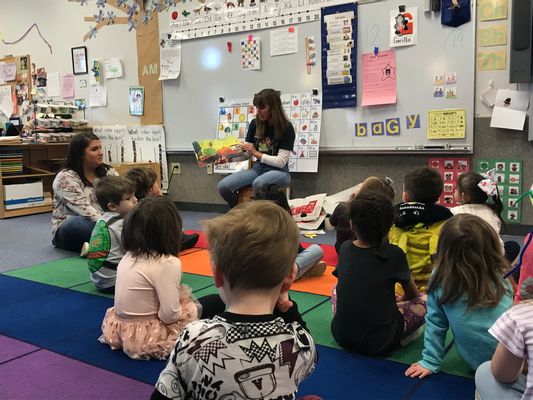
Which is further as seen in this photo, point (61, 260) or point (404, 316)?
point (61, 260)

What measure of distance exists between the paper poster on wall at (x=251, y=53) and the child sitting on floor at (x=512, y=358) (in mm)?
3966

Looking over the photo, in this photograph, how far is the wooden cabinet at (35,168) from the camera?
5.41 meters

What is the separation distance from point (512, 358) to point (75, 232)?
10.2 feet

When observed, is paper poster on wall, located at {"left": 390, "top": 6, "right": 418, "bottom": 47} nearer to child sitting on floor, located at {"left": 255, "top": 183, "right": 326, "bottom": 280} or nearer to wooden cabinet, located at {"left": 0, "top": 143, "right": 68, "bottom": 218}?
child sitting on floor, located at {"left": 255, "top": 183, "right": 326, "bottom": 280}

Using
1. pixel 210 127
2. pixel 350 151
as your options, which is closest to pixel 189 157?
pixel 210 127

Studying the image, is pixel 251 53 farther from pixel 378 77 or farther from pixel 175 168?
pixel 175 168

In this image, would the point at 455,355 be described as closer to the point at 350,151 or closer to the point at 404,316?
the point at 404,316

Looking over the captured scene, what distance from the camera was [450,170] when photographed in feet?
13.0

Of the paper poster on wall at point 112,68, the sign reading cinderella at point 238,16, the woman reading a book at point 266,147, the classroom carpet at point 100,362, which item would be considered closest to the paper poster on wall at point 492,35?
the sign reading cinderella at point 238,16

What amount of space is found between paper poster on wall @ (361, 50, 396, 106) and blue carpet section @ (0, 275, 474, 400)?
8.86ft

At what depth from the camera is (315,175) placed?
4.60 meters

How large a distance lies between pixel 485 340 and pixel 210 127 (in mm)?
3998

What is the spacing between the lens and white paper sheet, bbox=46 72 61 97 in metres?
6.48

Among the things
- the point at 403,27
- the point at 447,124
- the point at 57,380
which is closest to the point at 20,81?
the point at 403,27
